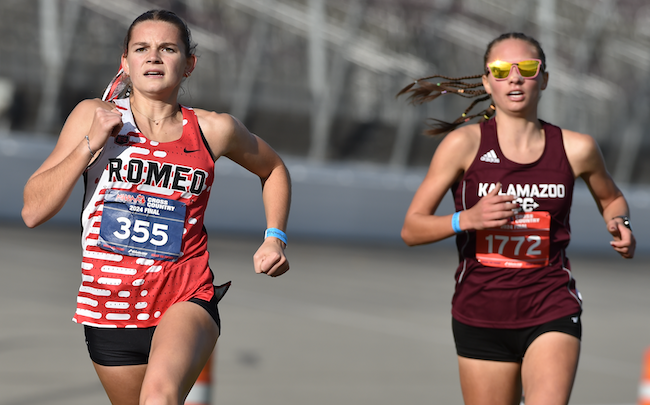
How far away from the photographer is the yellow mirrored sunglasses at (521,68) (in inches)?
157

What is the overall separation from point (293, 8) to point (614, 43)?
5906 millimetres

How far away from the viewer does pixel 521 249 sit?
12.9 ft

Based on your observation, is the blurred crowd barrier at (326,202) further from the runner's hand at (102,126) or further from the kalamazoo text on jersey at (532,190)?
the runner's hand at (102,126)

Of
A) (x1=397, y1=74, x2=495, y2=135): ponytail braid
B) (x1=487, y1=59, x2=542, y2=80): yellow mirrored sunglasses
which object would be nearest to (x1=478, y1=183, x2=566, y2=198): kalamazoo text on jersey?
(x1=487, y1=59, x2=542, y2=80): yellow mirrored sunglasses

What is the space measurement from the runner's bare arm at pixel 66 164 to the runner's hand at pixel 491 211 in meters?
1.44

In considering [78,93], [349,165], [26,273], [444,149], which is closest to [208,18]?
[78,93]

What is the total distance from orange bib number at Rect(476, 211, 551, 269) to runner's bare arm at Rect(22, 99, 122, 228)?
170cm

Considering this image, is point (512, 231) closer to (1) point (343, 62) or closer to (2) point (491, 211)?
(2) point (491, 211)

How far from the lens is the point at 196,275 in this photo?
137 inches

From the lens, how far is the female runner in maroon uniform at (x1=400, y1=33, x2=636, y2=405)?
3906 millimetres

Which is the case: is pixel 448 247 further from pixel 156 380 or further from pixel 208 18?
pixel 156 380

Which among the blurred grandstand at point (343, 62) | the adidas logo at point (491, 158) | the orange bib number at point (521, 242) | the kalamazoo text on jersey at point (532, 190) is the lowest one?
the orange bib number at point (521, 242)

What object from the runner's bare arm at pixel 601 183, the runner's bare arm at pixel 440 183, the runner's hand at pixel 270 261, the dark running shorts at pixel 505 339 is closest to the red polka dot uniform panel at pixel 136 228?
the runner's hand at pixel 270 261

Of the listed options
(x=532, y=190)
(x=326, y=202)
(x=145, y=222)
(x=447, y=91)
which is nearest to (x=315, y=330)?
(x=447, y=91)
